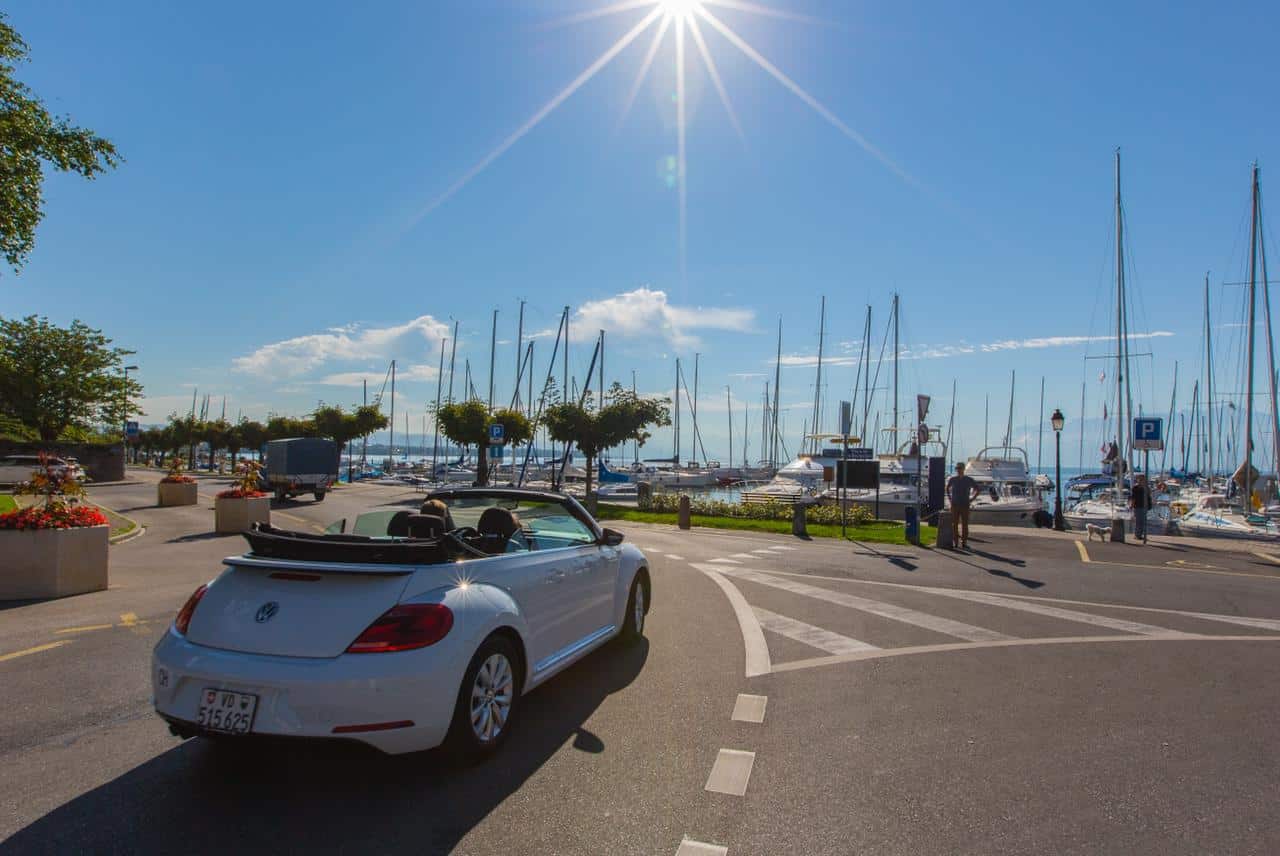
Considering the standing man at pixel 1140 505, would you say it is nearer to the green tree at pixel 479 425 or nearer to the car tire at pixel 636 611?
the car tire at pixel 636 611

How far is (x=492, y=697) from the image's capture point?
14.3ft

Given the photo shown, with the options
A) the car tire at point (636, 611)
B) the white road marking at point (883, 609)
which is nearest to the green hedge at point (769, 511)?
the white road marking at point (883, 609)

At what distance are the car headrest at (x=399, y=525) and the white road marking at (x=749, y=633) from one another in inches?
116

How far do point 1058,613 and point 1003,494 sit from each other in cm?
2777

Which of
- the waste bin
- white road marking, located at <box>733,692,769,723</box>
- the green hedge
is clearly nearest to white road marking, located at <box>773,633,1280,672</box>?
white road marking, located at <box>733,692,769,723</box>

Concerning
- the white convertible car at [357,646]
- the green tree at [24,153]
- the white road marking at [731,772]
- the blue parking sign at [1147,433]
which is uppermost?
the green tree at [24,153]

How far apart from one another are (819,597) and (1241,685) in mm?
4680

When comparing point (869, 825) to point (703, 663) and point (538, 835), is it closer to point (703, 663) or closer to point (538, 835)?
point (538, 835)

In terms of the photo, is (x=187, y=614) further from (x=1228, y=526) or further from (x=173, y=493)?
(x=1228, y=526)

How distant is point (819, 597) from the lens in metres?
10.1

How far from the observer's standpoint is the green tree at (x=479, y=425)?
135 ft

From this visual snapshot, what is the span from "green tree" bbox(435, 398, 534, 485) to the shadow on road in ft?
120

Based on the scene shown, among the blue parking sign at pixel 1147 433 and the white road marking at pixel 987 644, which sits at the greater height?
the blue parking sign at pixel 1147 433

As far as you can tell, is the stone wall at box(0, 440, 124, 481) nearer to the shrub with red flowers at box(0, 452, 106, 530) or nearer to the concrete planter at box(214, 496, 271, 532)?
the concrete planter at box(214, 496, 271, 532)
